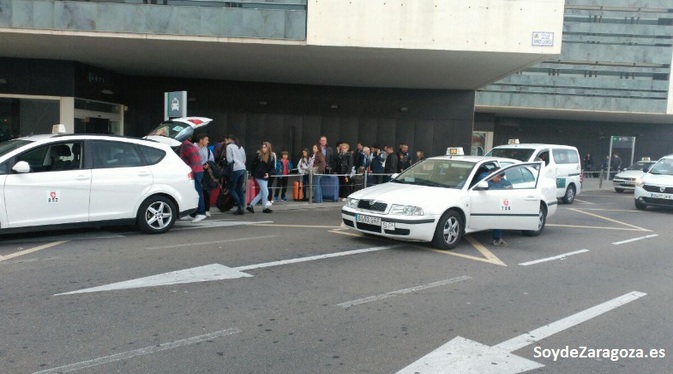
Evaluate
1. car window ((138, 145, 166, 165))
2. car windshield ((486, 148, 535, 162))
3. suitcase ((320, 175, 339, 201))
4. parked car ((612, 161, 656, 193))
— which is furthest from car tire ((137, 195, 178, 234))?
parked car ((612, 161, 656, 193))

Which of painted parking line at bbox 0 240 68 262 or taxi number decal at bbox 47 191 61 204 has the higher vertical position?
taxi number decal at bbox 47 191 61 204

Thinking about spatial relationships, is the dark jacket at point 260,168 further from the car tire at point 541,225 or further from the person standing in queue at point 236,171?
the car tire at point 541,225

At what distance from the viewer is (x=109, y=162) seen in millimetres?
8648

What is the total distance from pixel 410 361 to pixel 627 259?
5937 millimetres

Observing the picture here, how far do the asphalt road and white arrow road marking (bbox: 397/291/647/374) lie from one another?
0.06 ft

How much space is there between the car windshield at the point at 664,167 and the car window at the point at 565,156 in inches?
94.2

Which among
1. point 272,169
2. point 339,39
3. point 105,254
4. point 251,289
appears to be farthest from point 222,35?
point 251,289

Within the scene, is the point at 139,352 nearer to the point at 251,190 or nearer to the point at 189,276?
the point at 189,276

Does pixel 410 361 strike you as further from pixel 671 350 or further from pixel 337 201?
pixel 337 201

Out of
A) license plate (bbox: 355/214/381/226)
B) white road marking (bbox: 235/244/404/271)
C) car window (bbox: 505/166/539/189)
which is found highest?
car window (bbox: 505/166/539/189)

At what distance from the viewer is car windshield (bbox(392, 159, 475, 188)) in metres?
9.05

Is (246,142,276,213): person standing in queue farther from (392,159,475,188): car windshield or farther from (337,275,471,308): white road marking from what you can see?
(337,275,471,308): white road marking

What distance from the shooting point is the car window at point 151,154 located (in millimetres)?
9078

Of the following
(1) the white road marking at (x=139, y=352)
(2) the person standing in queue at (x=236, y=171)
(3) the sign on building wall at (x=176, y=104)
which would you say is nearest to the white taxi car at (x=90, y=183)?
(2) the person standing in queue at (x=236, y=171)
